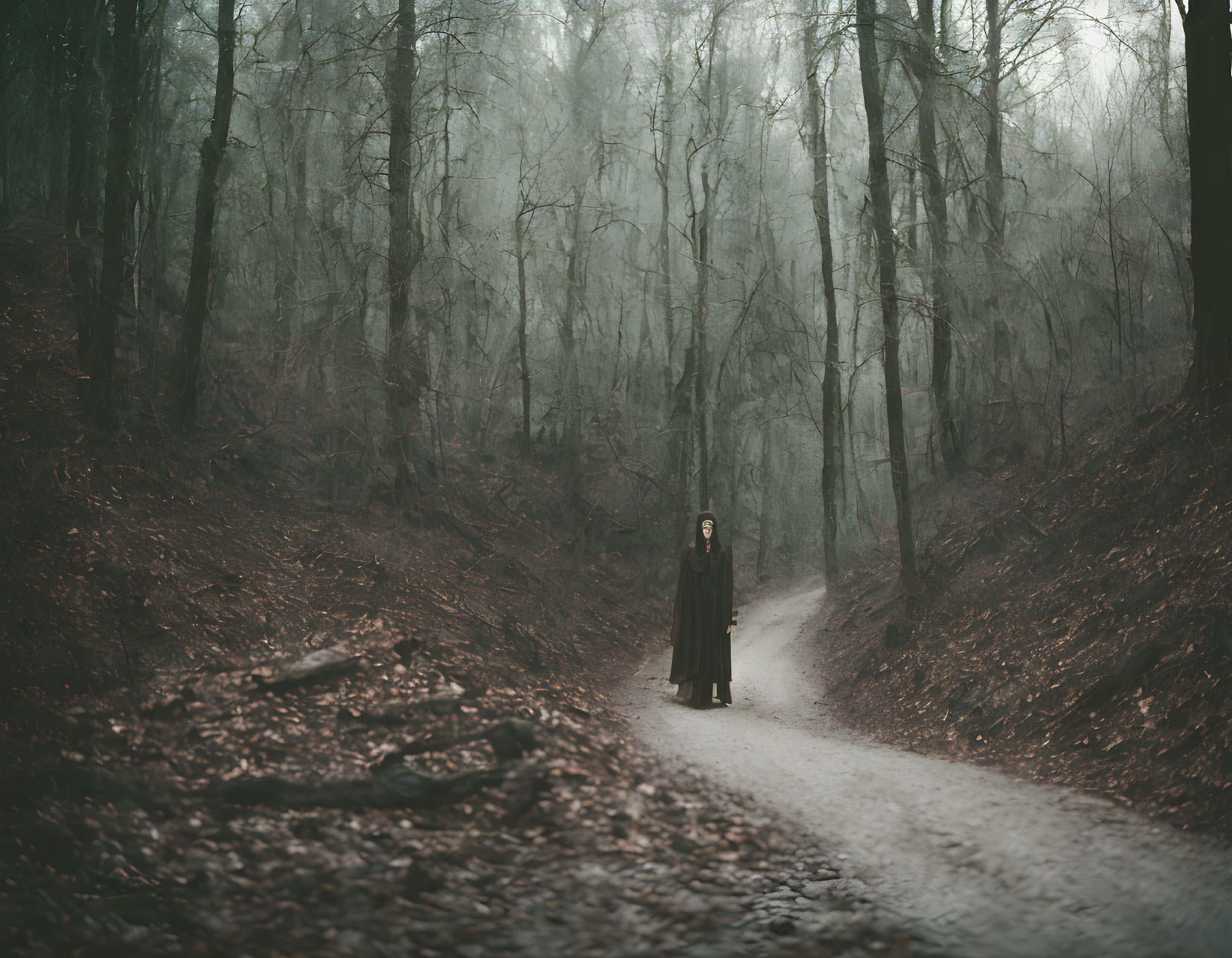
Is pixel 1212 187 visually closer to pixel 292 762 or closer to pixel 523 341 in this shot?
pixel 292 762

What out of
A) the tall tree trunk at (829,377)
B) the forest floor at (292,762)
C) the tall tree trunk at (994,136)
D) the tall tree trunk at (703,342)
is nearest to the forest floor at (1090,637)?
the forest floor at (292,762)

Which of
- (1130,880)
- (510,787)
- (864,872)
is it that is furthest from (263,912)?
(1130,880)

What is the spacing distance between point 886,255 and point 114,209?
9.77 m

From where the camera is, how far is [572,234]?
17422 millimetres

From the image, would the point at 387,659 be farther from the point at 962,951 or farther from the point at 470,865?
the point at 962,951

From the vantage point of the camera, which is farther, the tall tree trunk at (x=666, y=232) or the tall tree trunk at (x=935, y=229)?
the tall tree trunk at (x=666, y=232)

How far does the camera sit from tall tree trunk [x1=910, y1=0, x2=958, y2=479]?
10477 millimetres

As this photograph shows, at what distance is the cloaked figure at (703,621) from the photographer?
8742 mm

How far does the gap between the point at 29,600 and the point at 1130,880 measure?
25.9 feet

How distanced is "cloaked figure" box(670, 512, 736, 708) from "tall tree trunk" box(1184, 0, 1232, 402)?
527cm

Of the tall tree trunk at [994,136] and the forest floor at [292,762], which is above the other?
the tall tree trunk at [994,136]

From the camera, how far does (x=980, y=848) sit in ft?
15.8

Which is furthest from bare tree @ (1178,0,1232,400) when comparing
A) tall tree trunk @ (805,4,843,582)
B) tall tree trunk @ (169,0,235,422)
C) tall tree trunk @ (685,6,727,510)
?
tall tree trunk @ (169,0,235,422)

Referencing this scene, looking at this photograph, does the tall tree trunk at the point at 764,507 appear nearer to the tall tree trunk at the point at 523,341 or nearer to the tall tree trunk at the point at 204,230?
the tall tree trunk at the point at 523,341
